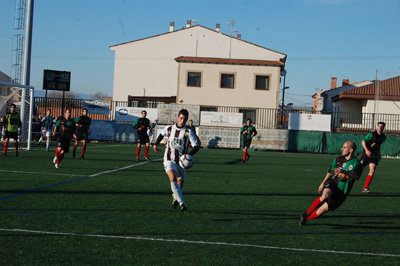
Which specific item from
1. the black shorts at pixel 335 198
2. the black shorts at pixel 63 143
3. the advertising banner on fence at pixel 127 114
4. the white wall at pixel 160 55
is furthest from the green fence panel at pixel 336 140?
the black shorts at pixel 335 198

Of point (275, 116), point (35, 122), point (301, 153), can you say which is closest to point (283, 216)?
point (35, 122)

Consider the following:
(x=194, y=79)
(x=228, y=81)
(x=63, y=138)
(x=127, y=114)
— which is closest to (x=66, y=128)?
(x=63, y=138)

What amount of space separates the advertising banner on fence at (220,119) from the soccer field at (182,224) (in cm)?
2191

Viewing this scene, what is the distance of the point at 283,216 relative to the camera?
28.3 ft

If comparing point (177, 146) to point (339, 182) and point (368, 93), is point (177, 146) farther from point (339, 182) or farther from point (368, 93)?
point (368, 93)

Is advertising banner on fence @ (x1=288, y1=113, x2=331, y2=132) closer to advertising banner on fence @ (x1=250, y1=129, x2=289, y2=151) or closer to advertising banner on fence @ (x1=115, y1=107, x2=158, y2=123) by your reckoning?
advertising banner on fence @ (x1=250, y1=129, x2=289, y2=151)

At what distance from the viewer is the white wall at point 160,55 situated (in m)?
52.1

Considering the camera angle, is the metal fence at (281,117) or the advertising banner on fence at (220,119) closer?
the advertising banner on fence at (220,119)

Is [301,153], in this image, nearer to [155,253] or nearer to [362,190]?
[362,190]

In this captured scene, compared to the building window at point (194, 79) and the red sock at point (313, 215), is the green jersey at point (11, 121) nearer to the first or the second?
the red sock at point (313, 215)

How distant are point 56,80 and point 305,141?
724 inches

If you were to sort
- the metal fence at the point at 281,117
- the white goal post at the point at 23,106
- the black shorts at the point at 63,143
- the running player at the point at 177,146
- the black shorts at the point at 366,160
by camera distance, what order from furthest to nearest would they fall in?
the metal fence at the point at 281,117, the white goal post at the point at 23,106, the black shorts at the point at 63,143, the black shorts at the point at 366,160, the running player at the point at 177,146

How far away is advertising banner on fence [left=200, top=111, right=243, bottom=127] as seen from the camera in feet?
115

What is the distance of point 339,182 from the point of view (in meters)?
7.54
